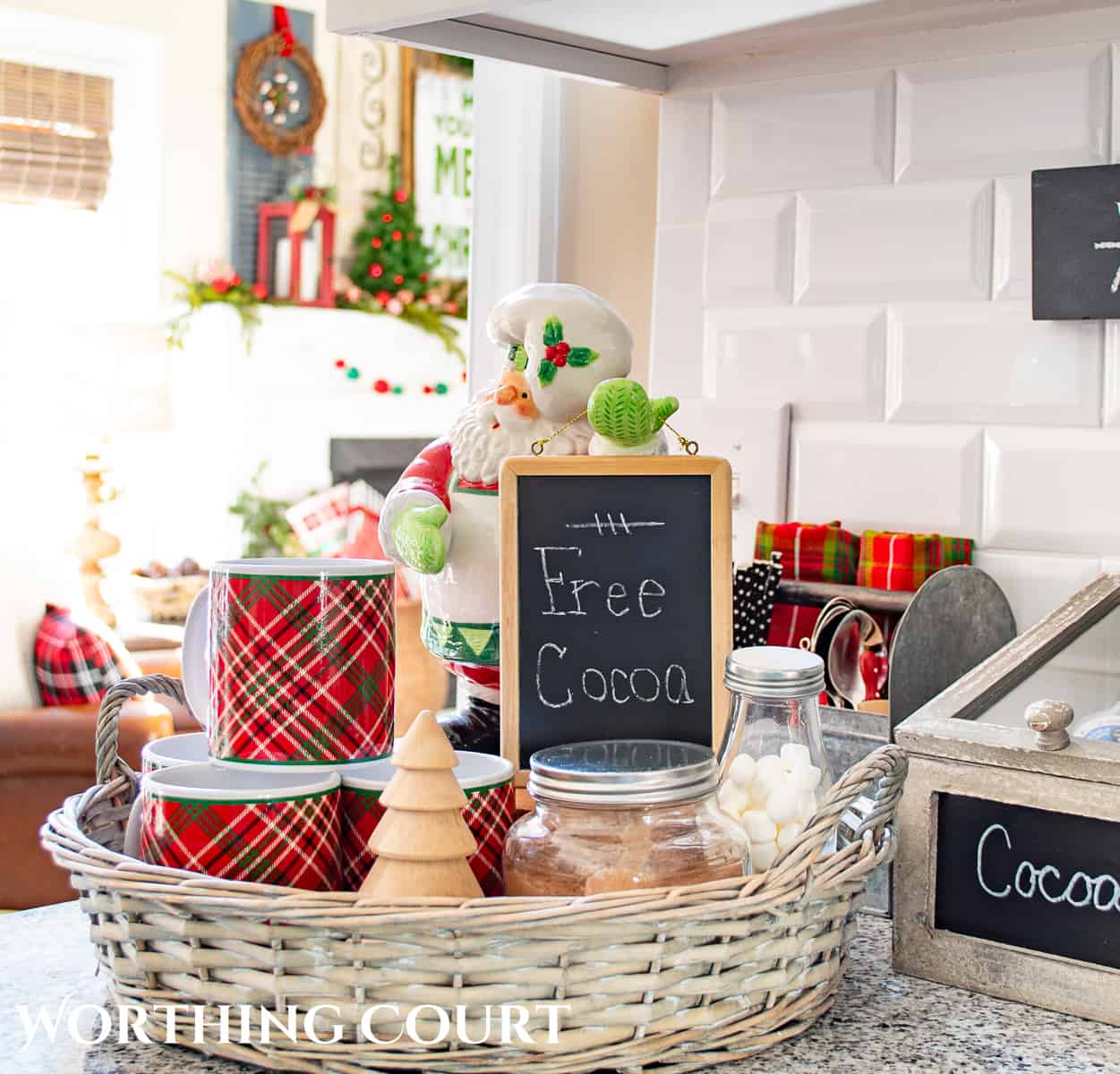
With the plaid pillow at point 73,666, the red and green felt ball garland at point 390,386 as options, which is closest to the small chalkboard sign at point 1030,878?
the plaid pillow at point 73,666

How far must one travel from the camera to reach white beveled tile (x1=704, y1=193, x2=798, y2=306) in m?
1.35

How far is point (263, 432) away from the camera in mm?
5258

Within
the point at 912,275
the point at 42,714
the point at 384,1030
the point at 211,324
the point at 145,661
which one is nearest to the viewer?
the point at 384,1030

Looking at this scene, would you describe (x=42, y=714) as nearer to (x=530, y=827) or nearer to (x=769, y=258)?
(x=769, y=258)

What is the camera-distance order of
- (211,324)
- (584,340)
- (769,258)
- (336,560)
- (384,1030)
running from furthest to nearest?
(211,324) < (769,258) < (584,340) < (336,560) < (384,1030)

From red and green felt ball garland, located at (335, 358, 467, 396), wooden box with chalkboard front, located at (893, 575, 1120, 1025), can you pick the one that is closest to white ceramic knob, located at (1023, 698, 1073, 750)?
wooden box with chalkboard front, located at (893, 575, 1120, 1025)

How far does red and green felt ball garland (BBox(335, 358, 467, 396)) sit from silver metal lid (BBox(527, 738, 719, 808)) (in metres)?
4.54

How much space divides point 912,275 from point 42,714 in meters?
2.08

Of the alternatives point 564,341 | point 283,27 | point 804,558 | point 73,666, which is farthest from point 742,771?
point 283,27

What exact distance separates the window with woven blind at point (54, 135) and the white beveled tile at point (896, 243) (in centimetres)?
415

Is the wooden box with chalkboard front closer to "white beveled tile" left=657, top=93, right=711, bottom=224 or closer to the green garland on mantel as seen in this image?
"white beveled tile" left=657, top=93, right=711, bottom=224

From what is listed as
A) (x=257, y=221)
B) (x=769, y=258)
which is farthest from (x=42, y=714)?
(x=257, y=221)

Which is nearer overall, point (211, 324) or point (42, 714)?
point (42, 714)

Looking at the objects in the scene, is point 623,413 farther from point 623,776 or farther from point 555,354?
point 623,776
